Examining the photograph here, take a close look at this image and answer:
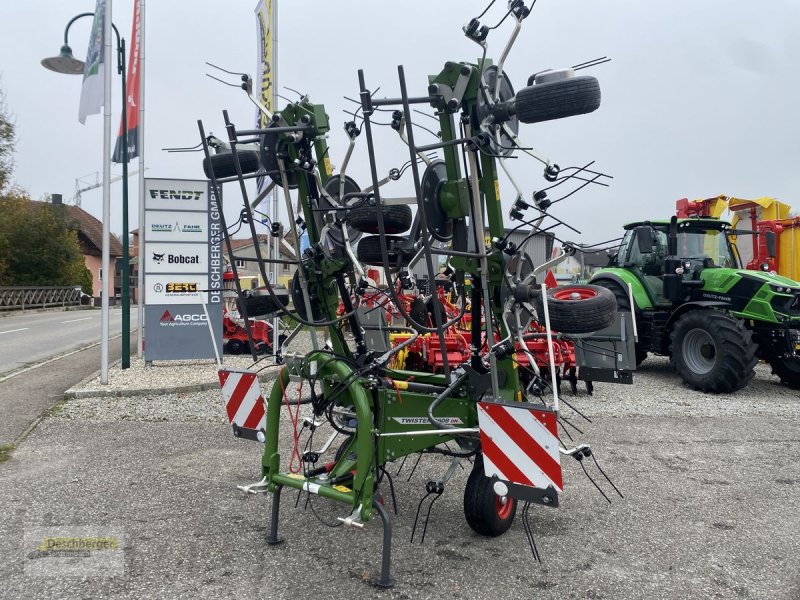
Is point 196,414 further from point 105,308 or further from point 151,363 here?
point 151,363

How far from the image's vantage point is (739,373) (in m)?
9.37

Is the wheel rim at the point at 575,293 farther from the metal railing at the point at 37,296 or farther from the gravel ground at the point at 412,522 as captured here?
the metal railing at the point at 37,296

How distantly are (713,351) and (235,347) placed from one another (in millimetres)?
9417

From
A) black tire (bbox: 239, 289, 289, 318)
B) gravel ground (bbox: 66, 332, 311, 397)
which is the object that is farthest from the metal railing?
black tire (bbox: 239, 289, 289, 318)

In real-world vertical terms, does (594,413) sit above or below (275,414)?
below

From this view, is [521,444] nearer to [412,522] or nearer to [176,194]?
[412,522]

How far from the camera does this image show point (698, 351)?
33.4 ft

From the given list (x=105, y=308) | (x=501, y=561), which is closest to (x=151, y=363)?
(x=105, y=308)

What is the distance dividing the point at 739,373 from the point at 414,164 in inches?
303

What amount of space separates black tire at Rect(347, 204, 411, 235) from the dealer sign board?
7.15 meters

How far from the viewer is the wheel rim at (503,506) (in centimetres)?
428

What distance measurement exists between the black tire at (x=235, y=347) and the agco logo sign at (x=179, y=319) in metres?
3.12

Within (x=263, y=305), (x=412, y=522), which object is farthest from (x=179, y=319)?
(x=412, y=522)

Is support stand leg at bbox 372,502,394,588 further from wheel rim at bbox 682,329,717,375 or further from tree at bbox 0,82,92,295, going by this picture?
tree at bbox 0,82,92,295
